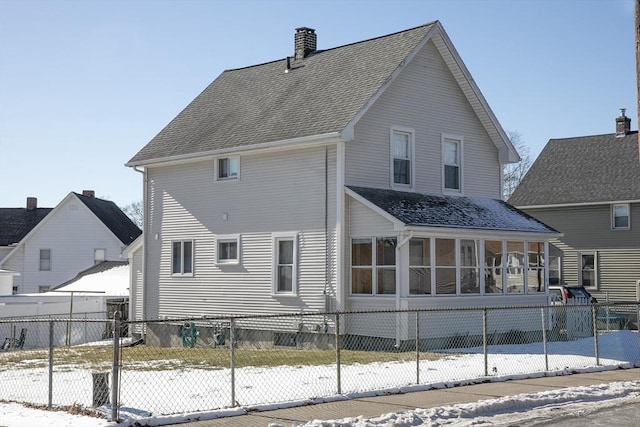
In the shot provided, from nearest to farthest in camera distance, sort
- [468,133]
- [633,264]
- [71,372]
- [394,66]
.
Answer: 1. [71,372]
2. [394,66]
3. [468,133]
4. [633,264]

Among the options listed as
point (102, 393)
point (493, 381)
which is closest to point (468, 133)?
point (493, 381)

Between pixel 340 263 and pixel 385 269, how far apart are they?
1245mm

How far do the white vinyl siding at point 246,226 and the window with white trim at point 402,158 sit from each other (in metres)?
2.30

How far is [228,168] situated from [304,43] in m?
6.07

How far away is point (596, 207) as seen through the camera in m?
38.8

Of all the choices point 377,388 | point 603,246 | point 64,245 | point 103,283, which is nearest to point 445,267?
point 377,388

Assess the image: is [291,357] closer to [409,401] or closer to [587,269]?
[409,401]

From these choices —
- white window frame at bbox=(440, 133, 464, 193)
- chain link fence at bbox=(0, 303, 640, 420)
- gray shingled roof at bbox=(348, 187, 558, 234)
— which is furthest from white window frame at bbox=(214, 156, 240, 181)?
white window frame at bbox=(440, 133, 464, 193)

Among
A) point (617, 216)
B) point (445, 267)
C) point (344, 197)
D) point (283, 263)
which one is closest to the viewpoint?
point (344, 197)

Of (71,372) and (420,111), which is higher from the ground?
(420,111)

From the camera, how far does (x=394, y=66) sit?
24781 mm

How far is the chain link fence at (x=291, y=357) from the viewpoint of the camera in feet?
44.2

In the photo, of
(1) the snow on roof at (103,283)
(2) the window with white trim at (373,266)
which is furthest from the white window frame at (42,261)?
(2) the window with white trim at (373,266)

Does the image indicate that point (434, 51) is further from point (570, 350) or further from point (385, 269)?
point (570, 350)
